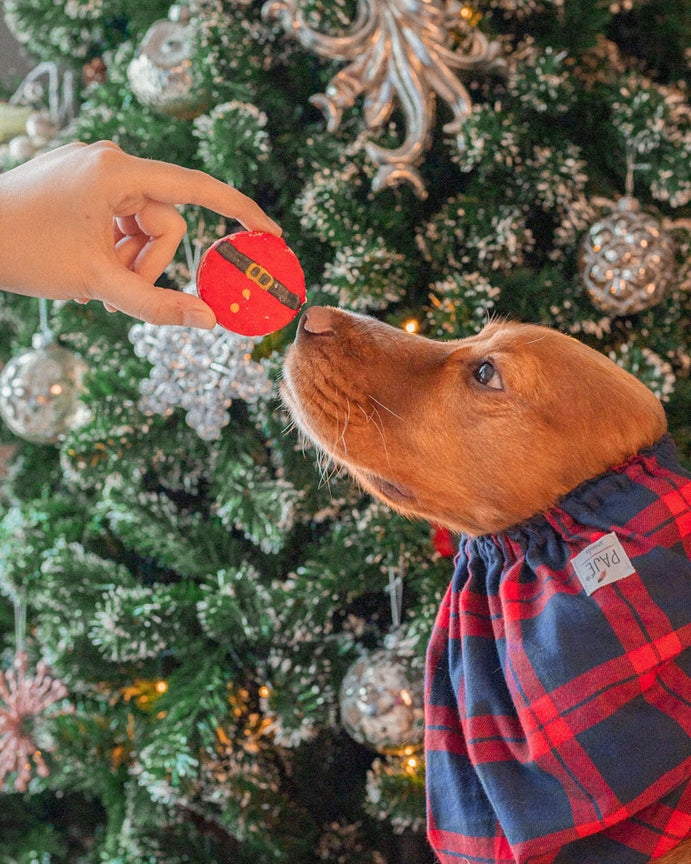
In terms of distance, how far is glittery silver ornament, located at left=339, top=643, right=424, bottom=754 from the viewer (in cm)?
138

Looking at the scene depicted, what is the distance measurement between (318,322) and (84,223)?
0.40 m

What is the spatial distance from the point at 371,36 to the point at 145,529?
40.1 inches

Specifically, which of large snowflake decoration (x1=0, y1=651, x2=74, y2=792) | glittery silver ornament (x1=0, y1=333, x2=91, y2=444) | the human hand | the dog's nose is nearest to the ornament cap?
the dog's nose

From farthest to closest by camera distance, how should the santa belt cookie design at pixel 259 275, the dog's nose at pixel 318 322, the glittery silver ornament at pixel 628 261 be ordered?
the glittery silver ornament at pixel 628 261
the dog's nose at pixel 318 322
the santa belt cookie design at pixel 259 275

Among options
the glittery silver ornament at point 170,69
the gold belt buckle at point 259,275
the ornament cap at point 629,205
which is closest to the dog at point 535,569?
the gold belt buckle at point 259,275

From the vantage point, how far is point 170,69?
1440 millimetres

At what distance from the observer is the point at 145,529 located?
1.59 m

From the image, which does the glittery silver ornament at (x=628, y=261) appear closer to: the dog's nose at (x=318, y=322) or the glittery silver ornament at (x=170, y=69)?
the dog's nose at (x=318, y=322)

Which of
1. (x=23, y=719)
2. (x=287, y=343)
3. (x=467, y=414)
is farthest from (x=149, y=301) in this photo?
(x=23, y=719)

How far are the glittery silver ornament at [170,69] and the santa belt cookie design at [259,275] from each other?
580 mm

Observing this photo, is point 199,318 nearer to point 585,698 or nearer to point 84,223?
point 84,223

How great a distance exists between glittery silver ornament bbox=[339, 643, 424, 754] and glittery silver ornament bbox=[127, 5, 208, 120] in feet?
3.54

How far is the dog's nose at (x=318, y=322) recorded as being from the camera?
1.17m

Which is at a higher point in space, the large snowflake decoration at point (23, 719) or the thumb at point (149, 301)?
the thumb at point (149, 301)
